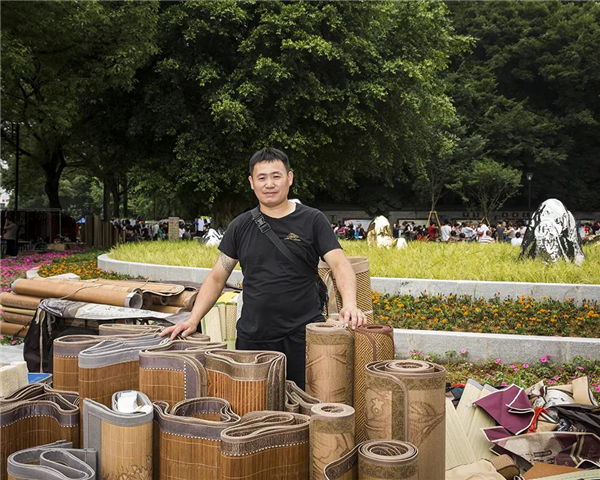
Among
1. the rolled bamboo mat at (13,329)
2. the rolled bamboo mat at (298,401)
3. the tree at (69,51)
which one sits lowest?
the rolled bamboo mat at (13,329)

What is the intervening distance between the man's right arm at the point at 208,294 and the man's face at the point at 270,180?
19.9 inches

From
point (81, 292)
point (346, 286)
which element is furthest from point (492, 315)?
point (346, 286)

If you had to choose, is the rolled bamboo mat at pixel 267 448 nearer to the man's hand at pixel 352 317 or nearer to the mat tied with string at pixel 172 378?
the mat tied with string at pixel 172 378

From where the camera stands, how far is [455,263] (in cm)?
1049

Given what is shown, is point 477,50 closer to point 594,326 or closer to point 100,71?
point 100,71

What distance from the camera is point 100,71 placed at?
1831 centimetres

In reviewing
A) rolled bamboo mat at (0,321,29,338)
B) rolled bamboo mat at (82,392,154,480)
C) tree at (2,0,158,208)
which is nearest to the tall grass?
rolled bamboo mat at (0,321,29,338)

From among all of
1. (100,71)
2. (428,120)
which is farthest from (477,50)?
(100,71)

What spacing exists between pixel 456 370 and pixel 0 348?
19.1ft

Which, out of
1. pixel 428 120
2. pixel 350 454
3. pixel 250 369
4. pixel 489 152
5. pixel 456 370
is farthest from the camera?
pixel 489 152

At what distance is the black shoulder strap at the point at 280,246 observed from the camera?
11.0 feet

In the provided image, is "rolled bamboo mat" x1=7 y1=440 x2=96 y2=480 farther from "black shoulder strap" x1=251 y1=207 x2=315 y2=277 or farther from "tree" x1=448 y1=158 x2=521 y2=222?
"tree" x1=448 y1=158 x2=521 y2=222

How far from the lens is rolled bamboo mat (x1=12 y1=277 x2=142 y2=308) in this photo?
546cm

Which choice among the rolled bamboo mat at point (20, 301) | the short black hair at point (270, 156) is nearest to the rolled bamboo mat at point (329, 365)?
the short black hair at point (270, 156)
